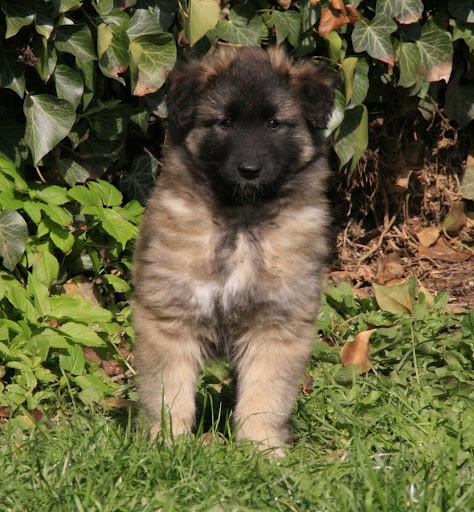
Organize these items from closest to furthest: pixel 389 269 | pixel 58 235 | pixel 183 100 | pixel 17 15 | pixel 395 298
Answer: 1. pixel 183 100
2. pixel 17 15
3. pixel 58 235
4. pixel 395 298
5. pixel 389 269

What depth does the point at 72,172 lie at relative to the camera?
4.98 metres

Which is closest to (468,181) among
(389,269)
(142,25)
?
(389,269)

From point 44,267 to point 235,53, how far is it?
151 centimetres

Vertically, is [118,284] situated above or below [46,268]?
below

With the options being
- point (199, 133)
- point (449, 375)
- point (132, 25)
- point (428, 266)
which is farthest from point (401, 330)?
point (132, 25)

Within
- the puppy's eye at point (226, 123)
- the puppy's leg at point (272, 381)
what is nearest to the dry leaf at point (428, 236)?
the puppy's leg at point (272, 381)

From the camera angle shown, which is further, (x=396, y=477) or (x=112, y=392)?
(x=112, y=392)

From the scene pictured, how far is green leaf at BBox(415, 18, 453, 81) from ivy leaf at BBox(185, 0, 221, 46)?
1452 millimetres

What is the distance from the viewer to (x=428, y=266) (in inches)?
245

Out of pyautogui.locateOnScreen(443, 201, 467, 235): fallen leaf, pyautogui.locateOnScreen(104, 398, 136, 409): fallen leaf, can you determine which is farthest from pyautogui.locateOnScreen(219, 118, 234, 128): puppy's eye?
pyautogui.locateOnScreen(443, 201, 467, 235): fallen leaf

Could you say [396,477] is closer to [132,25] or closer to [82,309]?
[82,309]

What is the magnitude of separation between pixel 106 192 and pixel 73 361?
975mm

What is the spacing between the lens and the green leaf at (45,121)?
4.45 m

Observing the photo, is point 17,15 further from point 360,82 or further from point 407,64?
point 407,64
